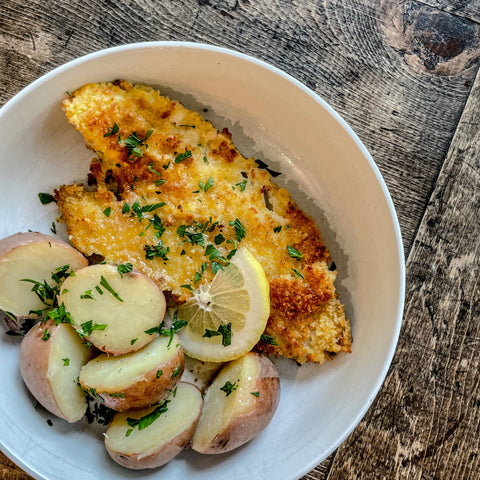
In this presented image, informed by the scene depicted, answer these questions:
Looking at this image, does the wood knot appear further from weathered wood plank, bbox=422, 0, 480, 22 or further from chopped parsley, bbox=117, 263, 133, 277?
chopped parsley, bbox=117, 263, 133, 277

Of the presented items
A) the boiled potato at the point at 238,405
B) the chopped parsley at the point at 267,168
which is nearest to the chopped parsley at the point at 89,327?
the boiled potato at the point at 238,405

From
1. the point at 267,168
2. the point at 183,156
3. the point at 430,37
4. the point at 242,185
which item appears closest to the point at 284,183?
the point at 267,168

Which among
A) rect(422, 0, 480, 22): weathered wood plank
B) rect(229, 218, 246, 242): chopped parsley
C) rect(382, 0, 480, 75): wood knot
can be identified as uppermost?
rect(422, 0, 480, 22): weathered wood plank

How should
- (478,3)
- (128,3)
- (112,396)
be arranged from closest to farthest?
(112,396)
(128,3)
(478,3)

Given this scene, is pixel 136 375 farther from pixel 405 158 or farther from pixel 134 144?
pixel 405 158

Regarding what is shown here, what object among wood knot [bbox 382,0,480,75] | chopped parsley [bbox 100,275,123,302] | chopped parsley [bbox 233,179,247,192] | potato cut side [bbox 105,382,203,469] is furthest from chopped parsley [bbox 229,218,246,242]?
wood knot [bbox 382,0,480,75]

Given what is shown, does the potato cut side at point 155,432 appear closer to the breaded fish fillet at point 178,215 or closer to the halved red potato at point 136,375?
the halved red potato at point 136,375

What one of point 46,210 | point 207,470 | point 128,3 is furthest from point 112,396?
point 128,3

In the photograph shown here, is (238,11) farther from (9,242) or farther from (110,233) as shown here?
(9,242)
